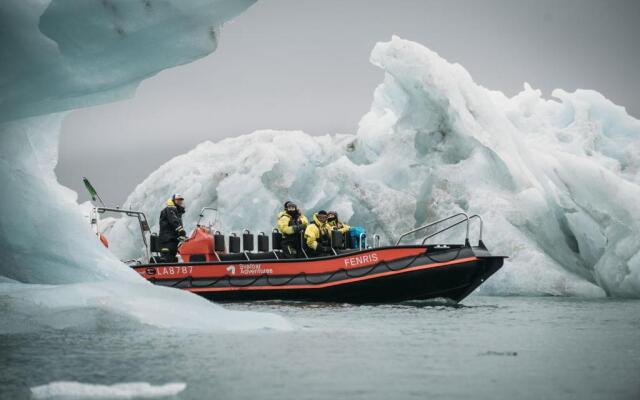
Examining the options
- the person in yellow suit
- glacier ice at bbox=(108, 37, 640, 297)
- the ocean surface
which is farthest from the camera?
glacier ice at bbox=(108, 37, 640, 297)

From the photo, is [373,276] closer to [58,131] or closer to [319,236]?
[319,236]

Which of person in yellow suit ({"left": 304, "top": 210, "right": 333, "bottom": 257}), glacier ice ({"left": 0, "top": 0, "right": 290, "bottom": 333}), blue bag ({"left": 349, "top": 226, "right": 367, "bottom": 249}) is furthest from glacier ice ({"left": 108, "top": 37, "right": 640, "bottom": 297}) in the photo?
glacier ice ({"left": 0, "top": 0, "right": 290, "bottom": 333})

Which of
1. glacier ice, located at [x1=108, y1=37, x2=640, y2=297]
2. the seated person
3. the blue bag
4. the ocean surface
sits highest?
glacier ice, located at [x1=108, y1=37, x2=640, y2=297]

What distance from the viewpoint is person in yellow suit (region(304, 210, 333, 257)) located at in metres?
15.3

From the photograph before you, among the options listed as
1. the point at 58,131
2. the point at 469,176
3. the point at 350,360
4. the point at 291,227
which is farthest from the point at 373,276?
the point at 350,360

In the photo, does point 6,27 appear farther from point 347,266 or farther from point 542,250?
point 542,250

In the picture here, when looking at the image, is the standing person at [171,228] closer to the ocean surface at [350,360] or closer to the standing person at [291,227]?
the standing person at [291,227]

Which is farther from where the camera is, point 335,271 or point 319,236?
point 319,236

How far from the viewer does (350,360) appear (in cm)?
736

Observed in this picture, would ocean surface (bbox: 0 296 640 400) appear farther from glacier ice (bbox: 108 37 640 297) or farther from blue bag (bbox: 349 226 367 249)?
glacier ice (bbox: 108 37 640 297)

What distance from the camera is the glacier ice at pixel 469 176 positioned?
17516mm

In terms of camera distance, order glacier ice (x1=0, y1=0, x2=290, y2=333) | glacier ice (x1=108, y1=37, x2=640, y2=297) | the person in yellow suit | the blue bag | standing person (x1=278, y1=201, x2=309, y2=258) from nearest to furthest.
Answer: glacier ice (x1=0, y1=0, x2=290, y2=333)
the person in yellow suit
standing person (x1=278, y1=201, x2=309, y2=258)
the blue bag
glacier ice (x1=108, y1=37, x2=640, y2=297)

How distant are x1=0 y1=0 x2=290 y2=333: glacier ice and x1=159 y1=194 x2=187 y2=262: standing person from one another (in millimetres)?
5146

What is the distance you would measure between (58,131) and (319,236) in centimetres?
612
